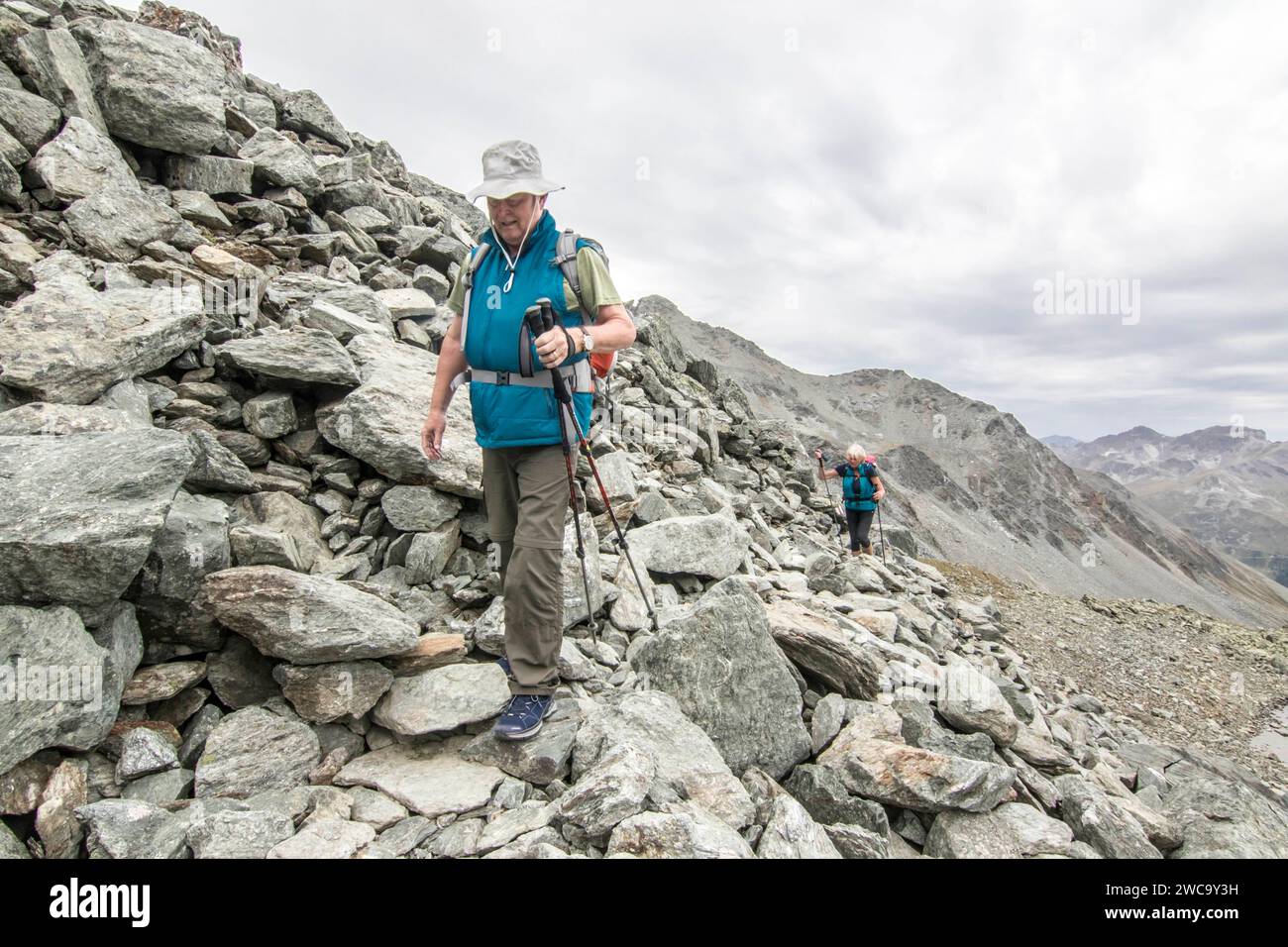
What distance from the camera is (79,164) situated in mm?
10570

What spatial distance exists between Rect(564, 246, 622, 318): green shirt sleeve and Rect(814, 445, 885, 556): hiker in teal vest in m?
14.8

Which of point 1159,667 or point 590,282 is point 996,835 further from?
point 1159,667

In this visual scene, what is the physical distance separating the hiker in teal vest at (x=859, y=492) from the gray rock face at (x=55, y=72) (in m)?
19.3

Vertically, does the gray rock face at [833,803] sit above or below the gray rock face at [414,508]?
below

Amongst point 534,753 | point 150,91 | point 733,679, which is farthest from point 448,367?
point 150,91

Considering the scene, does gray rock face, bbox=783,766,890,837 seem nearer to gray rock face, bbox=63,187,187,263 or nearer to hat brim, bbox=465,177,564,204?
hat brim, bbox=465,177,564,204

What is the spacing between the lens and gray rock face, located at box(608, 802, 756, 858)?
4020mm

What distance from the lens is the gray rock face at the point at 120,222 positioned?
9.74m

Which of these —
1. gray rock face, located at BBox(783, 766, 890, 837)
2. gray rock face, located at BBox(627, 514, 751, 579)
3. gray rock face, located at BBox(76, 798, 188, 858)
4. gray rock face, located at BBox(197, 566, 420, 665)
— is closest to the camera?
gray rock face, located at BBox(76, 798, 188, 858)

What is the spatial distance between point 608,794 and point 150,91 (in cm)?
1597

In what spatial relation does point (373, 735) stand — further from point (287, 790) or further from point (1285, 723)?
point (1285, 723)

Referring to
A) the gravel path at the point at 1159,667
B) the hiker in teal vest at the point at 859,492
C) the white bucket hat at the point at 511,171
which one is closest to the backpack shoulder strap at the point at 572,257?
the white bucket hat at the point at 511,171

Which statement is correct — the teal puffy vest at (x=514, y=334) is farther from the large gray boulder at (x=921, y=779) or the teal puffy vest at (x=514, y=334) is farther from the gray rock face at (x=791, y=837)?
the large gray boulder at (x=921, y=779)

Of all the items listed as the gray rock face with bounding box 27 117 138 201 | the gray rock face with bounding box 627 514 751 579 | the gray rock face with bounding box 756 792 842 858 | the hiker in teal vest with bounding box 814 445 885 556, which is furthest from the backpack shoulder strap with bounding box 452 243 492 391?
the hiker in teal vest with bounding box 814 445 885 556
